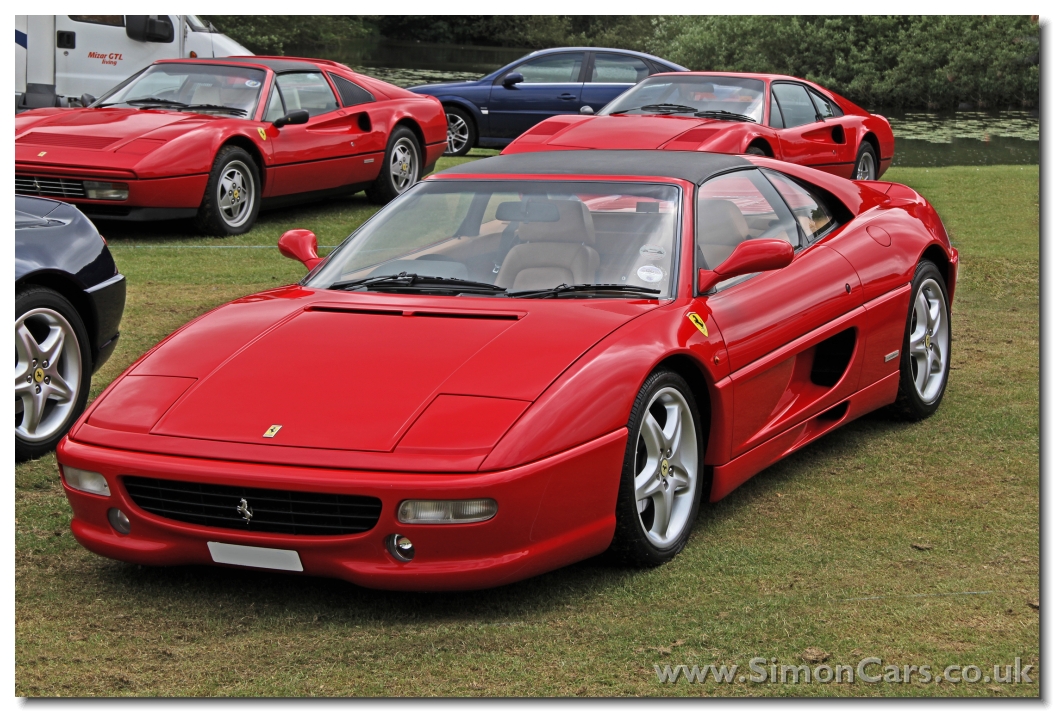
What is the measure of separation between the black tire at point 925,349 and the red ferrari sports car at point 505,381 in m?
0.09

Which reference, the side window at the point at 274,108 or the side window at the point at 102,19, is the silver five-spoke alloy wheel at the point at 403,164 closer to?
the side window at the point at 274,108

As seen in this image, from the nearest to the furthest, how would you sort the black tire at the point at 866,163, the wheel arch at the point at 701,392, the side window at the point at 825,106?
1. the wheel arch at the point at 701,392
2. the side window at the point at 825,106
3. the black tire at the point at 866,163

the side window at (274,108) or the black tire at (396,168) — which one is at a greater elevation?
the side window at (274,108)

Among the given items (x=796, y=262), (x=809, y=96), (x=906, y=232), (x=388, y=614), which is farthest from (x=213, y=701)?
(x=809, y=96)

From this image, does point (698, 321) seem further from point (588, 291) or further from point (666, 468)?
point (666, 468)

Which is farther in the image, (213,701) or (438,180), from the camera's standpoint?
(438,180)

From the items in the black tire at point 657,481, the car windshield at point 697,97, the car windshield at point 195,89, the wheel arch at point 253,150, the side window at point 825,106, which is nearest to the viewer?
the black tire at point 657,481

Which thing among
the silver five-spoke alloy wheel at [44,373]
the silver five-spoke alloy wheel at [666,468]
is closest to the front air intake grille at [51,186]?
the silver five-spoke alloy wheel at [44,373]

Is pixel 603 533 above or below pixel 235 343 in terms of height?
below

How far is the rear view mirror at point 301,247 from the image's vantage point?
5.11m

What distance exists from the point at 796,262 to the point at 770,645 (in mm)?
2062

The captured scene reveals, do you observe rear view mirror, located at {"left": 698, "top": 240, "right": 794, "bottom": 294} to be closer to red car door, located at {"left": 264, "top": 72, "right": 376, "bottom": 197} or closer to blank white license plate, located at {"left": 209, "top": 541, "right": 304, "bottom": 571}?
blank white license plate, located at {"left": 209, "top": 541, "right": 304, "bottom": 571}

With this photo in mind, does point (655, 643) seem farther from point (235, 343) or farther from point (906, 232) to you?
point (906, 232)

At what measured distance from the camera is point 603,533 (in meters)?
3.86
